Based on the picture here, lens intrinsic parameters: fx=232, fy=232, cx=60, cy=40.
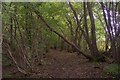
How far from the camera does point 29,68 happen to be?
8562mm

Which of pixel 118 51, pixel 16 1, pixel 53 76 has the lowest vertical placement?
pixel 53 76

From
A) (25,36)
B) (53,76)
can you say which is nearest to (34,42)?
(25,36)

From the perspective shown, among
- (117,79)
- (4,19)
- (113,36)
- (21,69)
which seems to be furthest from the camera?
(113,36)

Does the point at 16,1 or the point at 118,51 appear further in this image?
the point at 118,51

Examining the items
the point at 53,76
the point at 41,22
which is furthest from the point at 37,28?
the point at 53,76

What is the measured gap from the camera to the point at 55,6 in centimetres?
1217

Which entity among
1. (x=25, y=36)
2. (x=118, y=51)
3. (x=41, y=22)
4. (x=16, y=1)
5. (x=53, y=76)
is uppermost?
(x=16, y=1)

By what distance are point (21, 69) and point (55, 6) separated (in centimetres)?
486

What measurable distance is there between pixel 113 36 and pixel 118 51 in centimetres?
68

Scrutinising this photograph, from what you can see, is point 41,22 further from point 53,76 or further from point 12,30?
point 53,76

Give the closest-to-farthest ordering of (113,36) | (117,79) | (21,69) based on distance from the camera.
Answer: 1. (117,79)
2. (21,69)
3. (113,36)

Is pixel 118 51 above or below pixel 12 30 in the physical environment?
below

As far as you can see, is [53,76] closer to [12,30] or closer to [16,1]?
[12,30]

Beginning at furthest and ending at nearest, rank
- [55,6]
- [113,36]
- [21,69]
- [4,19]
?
1. [55,6]
2. [113,36]
3. [21,69]
4. [4,19]
